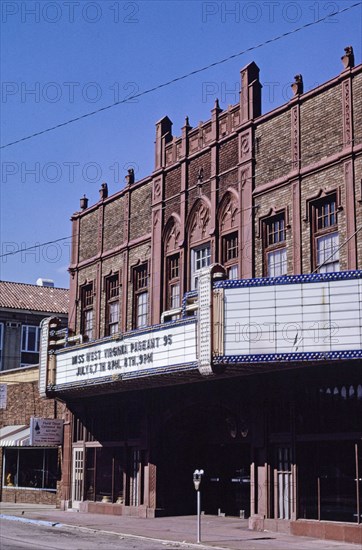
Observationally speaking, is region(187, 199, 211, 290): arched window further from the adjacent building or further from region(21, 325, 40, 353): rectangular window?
region(21, 325, 40, 353): rectangular window

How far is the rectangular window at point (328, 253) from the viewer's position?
76.7 ft

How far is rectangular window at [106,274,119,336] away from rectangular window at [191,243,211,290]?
5.54 m

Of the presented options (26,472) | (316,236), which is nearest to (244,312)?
(316,236)

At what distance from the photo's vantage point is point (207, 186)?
28703 millimetres

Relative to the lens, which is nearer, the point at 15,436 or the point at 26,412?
the point at 15,436

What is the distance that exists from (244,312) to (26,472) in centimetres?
2077

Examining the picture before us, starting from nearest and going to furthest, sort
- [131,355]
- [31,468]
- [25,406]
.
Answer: [131,355] < [31,468] < [25,406]

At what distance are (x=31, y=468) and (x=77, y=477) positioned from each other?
221 inches

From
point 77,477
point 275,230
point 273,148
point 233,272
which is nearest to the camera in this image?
point 275,230

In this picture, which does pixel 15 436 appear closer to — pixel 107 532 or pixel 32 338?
pixel 107 532

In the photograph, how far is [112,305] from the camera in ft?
112

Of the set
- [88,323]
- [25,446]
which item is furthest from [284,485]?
[25,446]

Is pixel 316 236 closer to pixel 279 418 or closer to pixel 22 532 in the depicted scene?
pixel 279 418

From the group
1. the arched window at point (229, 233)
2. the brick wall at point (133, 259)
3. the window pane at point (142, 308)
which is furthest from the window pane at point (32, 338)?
the arched window at point (229, 233)
